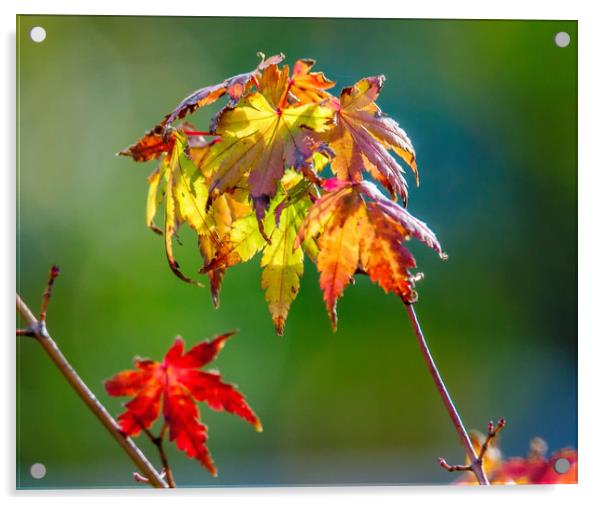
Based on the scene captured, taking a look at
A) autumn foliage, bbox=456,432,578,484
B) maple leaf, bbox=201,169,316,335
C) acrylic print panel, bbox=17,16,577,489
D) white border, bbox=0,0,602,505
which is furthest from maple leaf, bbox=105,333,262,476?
autumn foliage, bbox=456,432,578,484

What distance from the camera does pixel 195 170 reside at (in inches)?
32.9

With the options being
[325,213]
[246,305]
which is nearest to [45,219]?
[246,305]

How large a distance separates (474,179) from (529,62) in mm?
241

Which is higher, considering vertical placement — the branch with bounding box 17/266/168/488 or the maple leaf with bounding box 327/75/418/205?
the maple leaf with bounding box 327/75/418/205

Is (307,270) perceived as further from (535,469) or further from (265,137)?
(265,137)

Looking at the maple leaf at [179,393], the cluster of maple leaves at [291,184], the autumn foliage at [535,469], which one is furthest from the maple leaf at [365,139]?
the autumn foliage at [535,469]

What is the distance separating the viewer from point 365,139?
82 centimetres

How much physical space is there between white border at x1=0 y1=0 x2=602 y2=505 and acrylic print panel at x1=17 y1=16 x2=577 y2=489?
0.06 ft

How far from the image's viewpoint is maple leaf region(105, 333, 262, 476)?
0.93m

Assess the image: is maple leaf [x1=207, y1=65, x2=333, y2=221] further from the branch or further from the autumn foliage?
the autumn foliage

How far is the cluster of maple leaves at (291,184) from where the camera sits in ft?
2.49

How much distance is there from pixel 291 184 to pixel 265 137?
0.10m

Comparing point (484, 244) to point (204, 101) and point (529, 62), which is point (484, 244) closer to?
point (529, 62)

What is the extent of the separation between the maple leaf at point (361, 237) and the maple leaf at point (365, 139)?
0.03m
